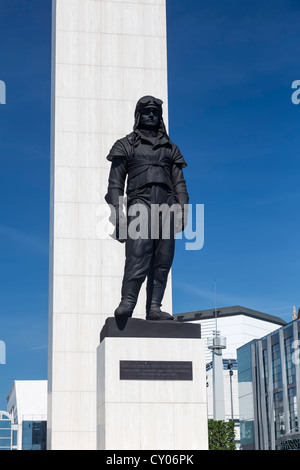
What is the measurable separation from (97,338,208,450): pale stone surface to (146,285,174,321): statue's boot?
512 millimetres

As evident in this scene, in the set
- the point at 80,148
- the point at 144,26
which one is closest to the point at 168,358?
the point at 80,148

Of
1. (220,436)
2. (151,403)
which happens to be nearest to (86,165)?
(151,403)

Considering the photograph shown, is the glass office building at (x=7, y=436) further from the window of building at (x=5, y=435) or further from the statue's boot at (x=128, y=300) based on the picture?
the statue's boot at (x=128, y=300)

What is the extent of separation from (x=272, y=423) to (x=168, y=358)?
60.4 meters

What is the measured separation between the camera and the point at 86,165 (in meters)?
22.8

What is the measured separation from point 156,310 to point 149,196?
6.57ft

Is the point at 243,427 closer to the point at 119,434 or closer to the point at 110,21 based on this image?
the point at 110,21

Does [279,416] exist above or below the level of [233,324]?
below

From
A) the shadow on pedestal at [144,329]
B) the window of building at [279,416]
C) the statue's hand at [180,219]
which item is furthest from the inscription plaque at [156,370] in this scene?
the window of building at [279,416]

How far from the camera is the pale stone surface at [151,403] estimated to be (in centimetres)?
1131

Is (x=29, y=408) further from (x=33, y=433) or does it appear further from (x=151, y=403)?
(x=151, y=403)

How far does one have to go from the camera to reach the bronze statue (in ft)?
40.4

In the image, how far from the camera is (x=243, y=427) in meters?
81.1
